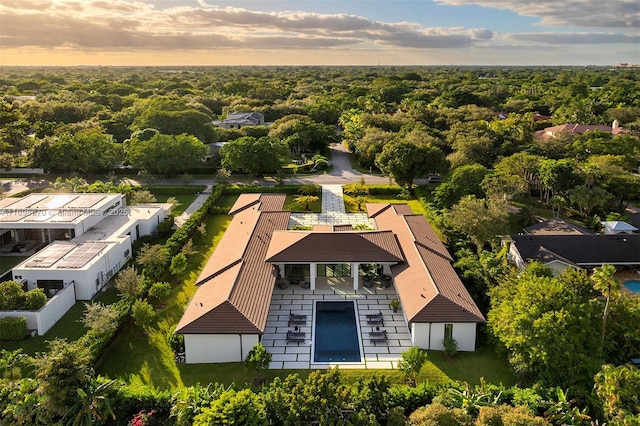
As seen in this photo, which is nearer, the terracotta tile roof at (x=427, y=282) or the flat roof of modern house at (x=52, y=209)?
the terracotta tile roof at (x=427, y=282)

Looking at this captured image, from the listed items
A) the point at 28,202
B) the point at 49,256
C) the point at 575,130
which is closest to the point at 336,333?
the point at 49,256

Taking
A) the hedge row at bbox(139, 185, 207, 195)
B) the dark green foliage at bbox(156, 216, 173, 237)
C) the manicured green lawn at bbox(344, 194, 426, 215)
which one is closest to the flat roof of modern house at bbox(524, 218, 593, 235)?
the manicured green lawn at bbox(344, 194, 426, 215)

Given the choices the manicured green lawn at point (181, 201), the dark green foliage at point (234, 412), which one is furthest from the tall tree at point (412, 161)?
the dark green foliage at point (234, 412)

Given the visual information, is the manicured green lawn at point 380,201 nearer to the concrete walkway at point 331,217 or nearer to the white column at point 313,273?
the concrete walkway at point 331,217

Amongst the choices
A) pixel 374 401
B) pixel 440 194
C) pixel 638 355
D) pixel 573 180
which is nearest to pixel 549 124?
pixel 573 180

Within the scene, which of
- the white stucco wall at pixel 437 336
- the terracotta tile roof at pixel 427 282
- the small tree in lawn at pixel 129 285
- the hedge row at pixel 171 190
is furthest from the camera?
the hedge row at pixel 171 190

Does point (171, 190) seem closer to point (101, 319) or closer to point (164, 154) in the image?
point (164, 154)

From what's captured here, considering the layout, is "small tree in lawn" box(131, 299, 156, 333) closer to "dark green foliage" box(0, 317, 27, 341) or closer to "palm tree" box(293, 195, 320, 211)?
"dark green foliage" box(0, 317, 27, 341)
